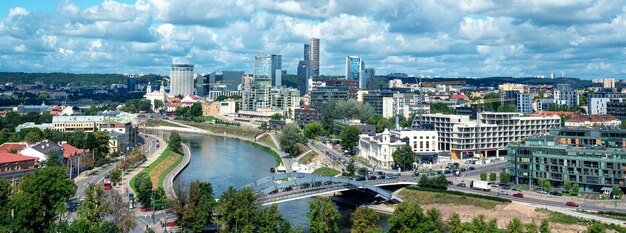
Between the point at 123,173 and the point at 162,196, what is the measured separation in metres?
9.01

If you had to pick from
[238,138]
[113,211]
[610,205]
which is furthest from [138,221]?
[238,138]

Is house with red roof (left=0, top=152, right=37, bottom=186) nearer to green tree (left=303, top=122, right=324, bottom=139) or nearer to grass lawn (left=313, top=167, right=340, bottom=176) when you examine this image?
grass lawn (left=313, top=167, right=340, bottom=176)

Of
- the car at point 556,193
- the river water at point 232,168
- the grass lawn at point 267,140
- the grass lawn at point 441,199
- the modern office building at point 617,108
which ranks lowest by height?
the river water at point 232,168

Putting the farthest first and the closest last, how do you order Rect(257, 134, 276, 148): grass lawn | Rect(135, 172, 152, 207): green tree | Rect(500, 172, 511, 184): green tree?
Rect(257, 134, 276, 148): grass lawn
Rect(500, 172, 511, 184): green tree
Rect(135, 172, 152, 207): green tree

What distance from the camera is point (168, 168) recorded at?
1724 inches

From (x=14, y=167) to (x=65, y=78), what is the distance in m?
158

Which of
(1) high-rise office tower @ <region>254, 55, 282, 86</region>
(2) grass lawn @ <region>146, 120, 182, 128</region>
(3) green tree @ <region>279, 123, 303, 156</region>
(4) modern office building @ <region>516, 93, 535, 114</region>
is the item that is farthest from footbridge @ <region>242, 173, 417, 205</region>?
(1) high-rise office tower @ <region>254, 55, 282, 86</region>

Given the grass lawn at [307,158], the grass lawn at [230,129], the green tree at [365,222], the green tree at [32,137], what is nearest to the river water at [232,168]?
the grass lawn at [307,158]

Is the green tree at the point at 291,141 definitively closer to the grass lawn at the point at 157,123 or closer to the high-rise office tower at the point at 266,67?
the grass lawn at the point at 157,123

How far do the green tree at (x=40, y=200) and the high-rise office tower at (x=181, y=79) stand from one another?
121278mm

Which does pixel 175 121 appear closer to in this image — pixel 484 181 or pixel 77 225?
pixel 484 181

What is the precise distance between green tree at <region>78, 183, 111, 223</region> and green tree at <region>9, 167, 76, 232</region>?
76 centimetres

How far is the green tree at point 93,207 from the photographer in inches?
982

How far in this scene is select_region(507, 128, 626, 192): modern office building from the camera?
104ft
